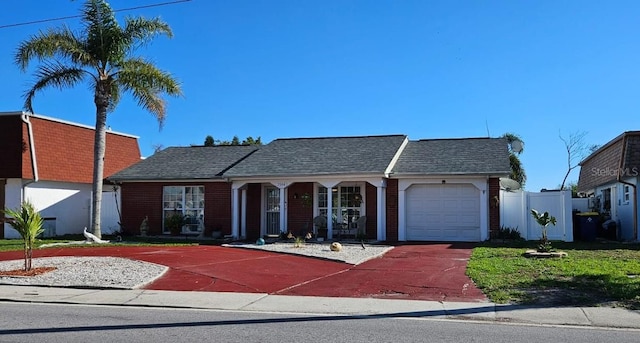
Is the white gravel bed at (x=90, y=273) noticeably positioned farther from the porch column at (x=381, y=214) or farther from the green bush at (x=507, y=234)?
the green bush at (x=507, y=234)

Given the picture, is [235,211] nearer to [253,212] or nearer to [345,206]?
[253,212]

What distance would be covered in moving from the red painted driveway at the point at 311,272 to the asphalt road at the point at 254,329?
2.12m

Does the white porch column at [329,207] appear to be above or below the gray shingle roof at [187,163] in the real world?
below

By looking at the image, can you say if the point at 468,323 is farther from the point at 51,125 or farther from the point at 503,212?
the point at 51,125

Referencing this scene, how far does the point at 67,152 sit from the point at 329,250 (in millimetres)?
15718

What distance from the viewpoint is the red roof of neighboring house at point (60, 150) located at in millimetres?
24312

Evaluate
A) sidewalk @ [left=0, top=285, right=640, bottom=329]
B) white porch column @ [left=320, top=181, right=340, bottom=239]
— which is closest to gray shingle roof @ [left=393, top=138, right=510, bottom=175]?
white porch column @ [left=320, top=181, right=340, bottom=239]

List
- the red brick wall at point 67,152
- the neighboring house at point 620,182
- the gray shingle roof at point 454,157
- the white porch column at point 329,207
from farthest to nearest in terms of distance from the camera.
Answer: the red brick wall at point 67,152 → the white porch column at point 329,207 → the gray shingle roof at point 454,157 → the neighboring house at point 620,182

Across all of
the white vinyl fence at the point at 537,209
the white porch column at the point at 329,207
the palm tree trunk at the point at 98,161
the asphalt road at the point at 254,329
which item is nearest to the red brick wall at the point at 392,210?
the white porch column at the point at 329,207

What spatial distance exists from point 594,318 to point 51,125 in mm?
24584

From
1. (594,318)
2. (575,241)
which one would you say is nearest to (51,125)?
(575,241)

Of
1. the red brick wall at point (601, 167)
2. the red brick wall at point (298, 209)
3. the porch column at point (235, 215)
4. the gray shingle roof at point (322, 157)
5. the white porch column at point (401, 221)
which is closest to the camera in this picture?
the white porch column at point (401, 221)

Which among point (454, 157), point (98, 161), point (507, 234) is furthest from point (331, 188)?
point (98, 161)

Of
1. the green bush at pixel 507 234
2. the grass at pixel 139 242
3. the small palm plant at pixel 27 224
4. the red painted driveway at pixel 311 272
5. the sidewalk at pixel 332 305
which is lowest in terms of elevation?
the sidewalk at pixel 332 305
